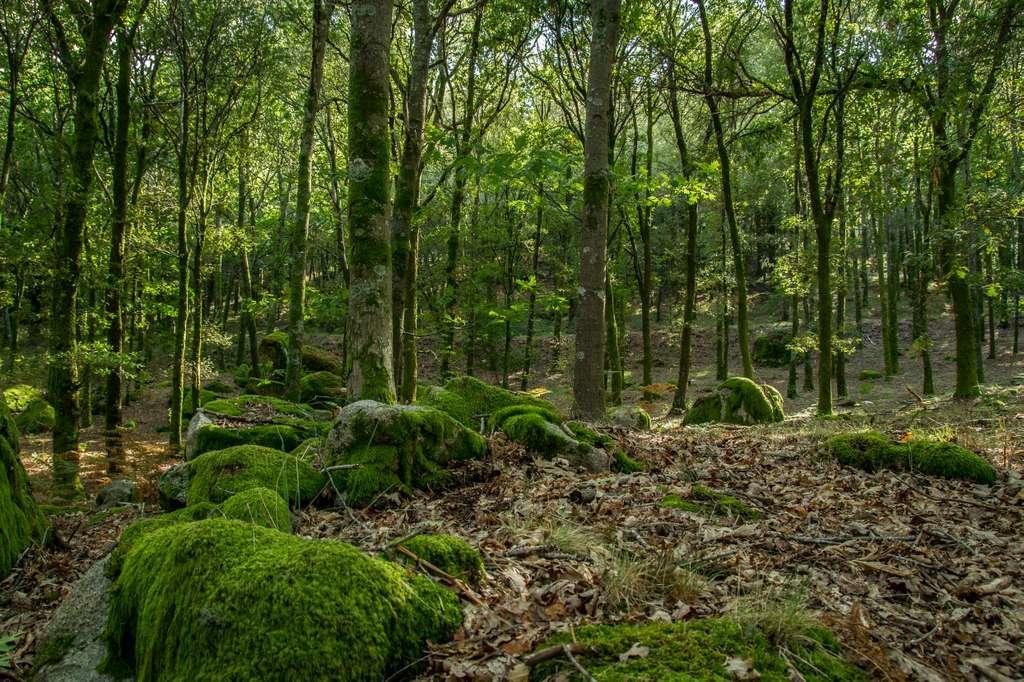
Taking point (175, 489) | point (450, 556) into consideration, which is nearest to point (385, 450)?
point (175, 489)

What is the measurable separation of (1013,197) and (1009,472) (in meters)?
3.44

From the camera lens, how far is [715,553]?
3295 millimetres

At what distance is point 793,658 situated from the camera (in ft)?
6.89

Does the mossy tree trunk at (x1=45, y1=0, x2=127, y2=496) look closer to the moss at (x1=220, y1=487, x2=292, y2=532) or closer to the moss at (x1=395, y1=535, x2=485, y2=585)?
the moss at (x1=220, y1=487, x2=292, y2=532)

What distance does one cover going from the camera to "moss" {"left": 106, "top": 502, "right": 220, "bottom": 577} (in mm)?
2867

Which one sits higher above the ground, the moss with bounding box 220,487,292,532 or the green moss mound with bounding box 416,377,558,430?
the green moss mound with bounding box 416,377,558,430

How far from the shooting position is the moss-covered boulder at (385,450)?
4793 mm

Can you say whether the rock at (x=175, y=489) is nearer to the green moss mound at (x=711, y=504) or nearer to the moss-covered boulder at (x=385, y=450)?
the moss-covered boulder at (x=385, y=450)

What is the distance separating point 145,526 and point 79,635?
76cm

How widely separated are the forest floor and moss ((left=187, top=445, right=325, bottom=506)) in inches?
14.3

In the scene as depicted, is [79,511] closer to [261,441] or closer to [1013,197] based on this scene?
[261,441]

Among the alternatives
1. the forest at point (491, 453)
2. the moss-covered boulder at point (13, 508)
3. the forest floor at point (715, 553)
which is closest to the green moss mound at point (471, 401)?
the forest at point (491, 453)

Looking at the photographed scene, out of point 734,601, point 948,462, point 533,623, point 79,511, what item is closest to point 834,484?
point 948,462

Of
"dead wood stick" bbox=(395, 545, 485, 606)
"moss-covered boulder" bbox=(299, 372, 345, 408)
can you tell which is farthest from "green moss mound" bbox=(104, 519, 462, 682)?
"moss-covered boulder" bbox=(299, 372, 345, 408)
